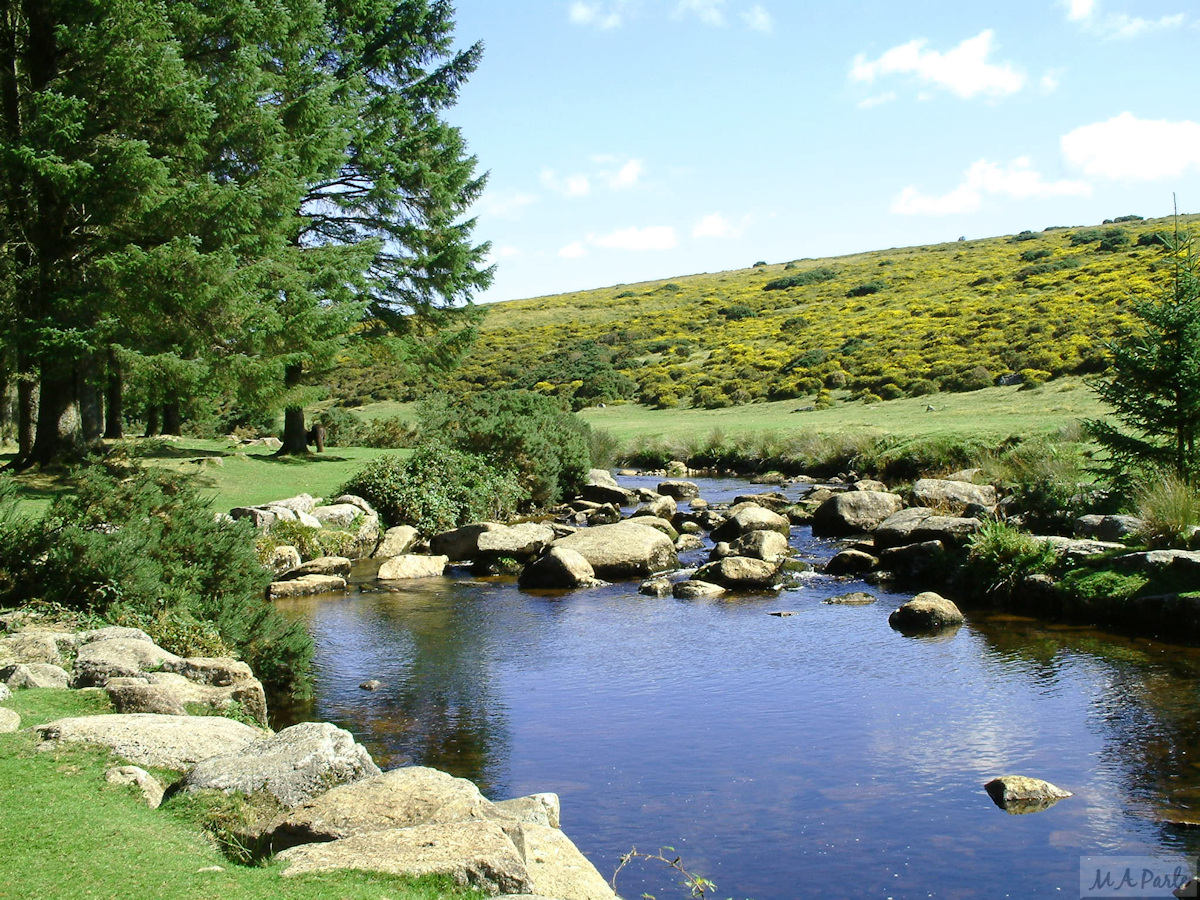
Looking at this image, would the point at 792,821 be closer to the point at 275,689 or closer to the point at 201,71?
the point at 275,689

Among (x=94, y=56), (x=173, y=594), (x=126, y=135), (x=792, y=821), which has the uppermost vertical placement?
(x=94, y=56)

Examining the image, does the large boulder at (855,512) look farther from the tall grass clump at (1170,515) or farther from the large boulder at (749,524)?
the tall grass clump at (1170,515)

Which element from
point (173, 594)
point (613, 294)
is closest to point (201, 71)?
point (173, 594)

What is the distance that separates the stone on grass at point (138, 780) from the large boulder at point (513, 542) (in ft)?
47.5

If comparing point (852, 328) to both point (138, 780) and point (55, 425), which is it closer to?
point (55, 425)

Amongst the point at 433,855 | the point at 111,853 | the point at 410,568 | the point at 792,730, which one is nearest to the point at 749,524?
the point at 410,568

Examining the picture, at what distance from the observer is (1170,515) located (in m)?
15.8

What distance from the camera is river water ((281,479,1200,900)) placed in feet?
25.5

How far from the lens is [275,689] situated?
465 inches

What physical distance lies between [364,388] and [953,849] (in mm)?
67089

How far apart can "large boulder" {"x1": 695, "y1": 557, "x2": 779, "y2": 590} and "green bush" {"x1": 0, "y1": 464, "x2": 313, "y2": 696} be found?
28.5 feet

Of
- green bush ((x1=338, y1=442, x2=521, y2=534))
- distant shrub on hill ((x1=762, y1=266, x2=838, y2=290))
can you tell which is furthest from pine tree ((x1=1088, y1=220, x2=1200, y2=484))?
distant shrub on hill ((x1=762, y1=266, x2=838, y2=290))

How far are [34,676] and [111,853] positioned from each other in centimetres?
388

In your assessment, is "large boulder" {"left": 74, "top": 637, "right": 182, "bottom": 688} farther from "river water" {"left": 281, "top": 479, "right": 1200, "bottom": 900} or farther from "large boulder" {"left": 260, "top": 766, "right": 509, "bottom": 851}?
"large boulder" {"left": 260, "top": 766, "right": 509, "bottom": 851}
